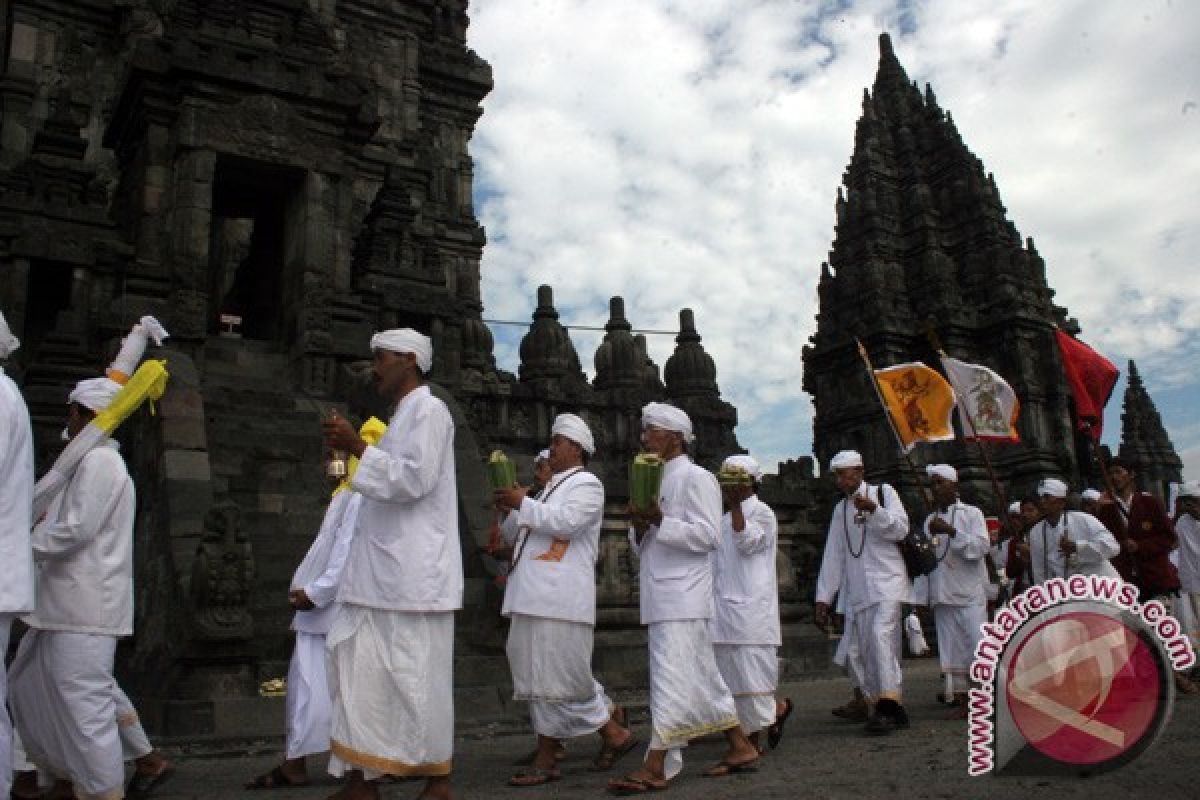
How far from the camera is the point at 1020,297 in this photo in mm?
32750

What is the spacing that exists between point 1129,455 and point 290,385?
40189mm

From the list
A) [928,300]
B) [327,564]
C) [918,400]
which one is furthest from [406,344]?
[928,300]

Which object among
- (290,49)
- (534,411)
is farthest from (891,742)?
(534,411)

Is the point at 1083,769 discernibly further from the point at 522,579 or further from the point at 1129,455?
the point at 1129,455

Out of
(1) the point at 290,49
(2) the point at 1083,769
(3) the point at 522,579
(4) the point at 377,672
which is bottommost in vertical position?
(2) the point at 1083,769

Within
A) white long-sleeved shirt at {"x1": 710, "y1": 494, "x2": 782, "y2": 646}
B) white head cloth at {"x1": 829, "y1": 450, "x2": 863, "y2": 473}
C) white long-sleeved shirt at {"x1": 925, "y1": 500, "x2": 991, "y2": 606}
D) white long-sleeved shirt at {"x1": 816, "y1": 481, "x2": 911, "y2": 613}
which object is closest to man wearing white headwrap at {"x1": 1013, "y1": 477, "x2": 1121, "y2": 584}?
white long-sleeved shirt at {"x1": 925, "y1": 500, "x2": 991, "y2": 606}

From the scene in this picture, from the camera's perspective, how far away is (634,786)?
5070mm

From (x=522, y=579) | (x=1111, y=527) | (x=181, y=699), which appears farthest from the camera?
(x=1111, y=527)

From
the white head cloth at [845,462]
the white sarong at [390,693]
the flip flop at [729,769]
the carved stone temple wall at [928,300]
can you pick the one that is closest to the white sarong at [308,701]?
the white sarong at [390,693]

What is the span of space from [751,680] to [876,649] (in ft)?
4.86

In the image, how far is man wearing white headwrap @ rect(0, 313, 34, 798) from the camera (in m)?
3.94

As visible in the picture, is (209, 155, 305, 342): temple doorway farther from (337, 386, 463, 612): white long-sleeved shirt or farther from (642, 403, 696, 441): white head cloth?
(337, 386, 463, 612): white long-sleeved shirt

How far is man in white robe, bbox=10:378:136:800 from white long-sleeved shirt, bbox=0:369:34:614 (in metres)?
0.76

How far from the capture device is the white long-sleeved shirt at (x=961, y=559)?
9.23 meters
